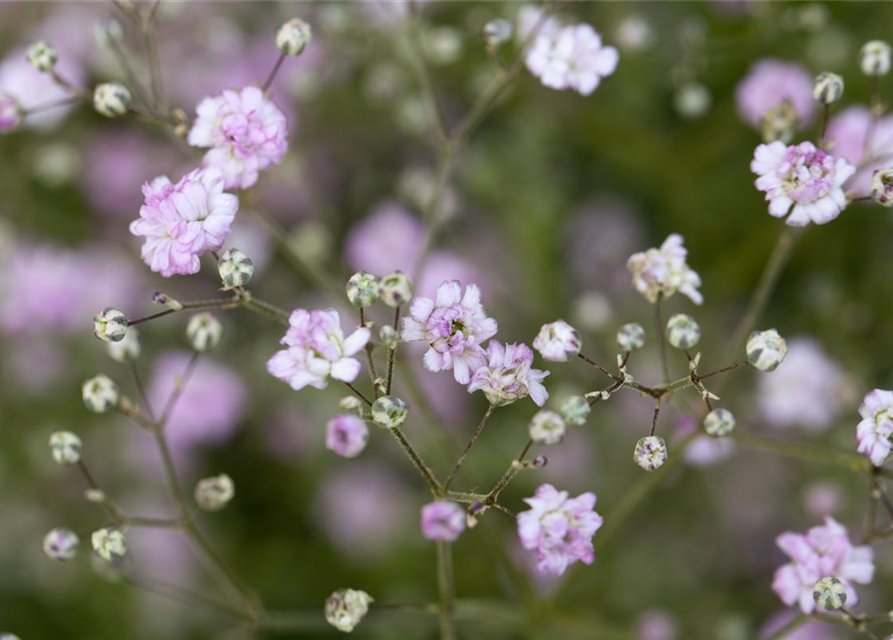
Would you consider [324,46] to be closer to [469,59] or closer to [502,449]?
[469,59]

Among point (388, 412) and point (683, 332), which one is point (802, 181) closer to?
point (683, 332)

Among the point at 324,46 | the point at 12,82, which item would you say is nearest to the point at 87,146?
the point at 12,82

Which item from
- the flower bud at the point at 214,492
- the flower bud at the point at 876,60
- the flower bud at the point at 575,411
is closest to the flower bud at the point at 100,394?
the flower bud at the point at 214,492

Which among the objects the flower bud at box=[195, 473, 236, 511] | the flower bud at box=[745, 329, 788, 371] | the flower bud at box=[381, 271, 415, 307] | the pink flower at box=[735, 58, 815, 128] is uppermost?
the pink flower at box=[735, 58, 815, 128]

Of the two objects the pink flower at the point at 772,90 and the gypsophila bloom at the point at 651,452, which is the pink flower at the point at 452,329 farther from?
the pink flower at the point at 772,90

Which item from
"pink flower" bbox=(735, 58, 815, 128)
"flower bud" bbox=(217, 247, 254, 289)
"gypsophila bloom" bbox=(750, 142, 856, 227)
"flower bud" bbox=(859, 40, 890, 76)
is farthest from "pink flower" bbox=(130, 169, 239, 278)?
"pink flower" bbox=(735, 58, 815, 128)

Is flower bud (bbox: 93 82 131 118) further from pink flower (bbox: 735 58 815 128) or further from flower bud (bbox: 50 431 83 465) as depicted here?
pink flower (bbox: 735 58 815 128)
